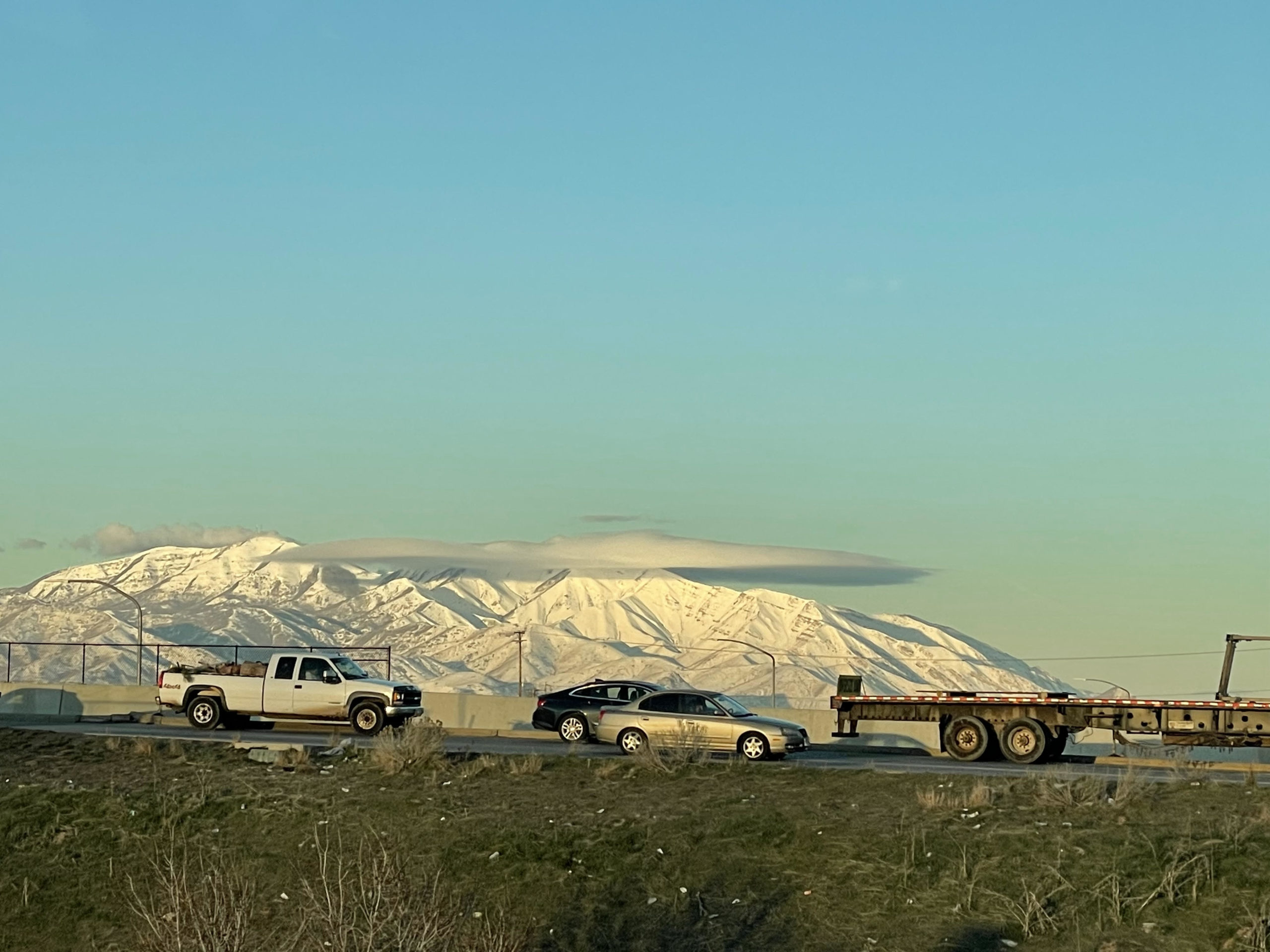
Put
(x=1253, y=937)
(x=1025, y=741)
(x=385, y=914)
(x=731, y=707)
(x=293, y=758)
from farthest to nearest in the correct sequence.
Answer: (x=731, y=707) → (x=1025, y=741) → (x=293, y=758) → (x=1253, y=937) → (x=385, y=914)

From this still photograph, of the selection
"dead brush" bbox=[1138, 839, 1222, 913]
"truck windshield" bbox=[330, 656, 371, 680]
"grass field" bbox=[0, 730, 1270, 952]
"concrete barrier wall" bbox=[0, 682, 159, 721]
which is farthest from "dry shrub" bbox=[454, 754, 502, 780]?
"concrete barrier wall" bbox=[0, 682, 159, 721]

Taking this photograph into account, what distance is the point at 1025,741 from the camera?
1325 inches

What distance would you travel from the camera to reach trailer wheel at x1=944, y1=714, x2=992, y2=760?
33.9m

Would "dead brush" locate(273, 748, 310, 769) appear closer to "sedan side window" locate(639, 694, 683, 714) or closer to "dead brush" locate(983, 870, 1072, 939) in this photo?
"sedan side window" locate(639, 694, 683, 714)

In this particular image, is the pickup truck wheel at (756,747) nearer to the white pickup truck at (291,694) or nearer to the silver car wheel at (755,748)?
the silver car wheel at (755,748)

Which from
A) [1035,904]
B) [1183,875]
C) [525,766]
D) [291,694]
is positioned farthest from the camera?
[291,694]

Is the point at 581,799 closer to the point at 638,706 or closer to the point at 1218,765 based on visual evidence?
the point at 638,706

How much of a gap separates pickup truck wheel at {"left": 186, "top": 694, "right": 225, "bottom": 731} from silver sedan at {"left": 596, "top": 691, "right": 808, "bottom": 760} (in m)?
9.42

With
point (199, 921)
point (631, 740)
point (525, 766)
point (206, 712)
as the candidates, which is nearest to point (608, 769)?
point (525, 766)

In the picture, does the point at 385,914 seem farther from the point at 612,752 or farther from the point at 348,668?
the point at 348,668

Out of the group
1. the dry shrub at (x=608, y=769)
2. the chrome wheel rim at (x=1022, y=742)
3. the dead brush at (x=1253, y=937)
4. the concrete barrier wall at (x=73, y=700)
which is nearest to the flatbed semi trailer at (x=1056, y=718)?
the chrome wheel rim at (x=1022, y=742)

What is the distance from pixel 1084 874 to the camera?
20844mm

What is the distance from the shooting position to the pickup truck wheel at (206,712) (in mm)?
39281

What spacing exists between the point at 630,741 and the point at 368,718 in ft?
23.2
